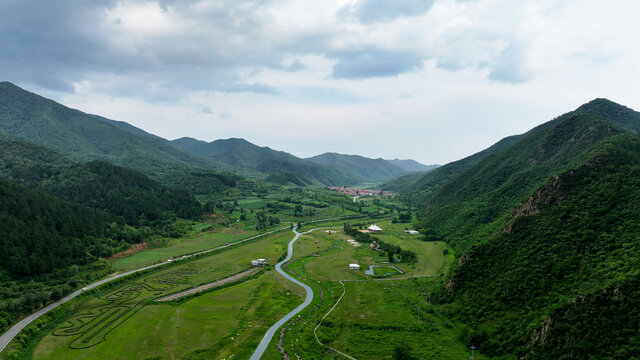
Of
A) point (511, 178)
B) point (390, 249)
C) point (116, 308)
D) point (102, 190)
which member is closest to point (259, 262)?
point (116, 308)

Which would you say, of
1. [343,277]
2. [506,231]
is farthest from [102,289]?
[506,231]

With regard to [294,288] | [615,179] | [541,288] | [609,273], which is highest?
[615,179]

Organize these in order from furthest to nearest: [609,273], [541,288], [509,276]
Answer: [509,276]
[541,288]
[609,273]

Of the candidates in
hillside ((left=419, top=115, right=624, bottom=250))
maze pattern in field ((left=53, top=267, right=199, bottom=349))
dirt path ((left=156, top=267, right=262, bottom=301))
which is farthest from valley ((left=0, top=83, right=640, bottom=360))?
hillside ((left=419, top=115, right=624, bottom=250))

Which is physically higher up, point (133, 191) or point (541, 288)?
point (133, 191)

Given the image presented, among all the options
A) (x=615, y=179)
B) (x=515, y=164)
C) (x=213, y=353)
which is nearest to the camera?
(x=213, y=353)

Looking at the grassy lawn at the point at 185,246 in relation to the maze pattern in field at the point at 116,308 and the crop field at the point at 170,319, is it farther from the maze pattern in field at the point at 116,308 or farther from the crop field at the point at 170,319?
the maze pattern in field at the point at 116,308

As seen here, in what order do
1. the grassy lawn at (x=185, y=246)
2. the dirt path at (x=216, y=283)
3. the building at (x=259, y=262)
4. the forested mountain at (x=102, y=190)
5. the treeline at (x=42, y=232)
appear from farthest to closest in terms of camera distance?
1. the forested mountain at (x=102, y=190)
2. the building at (x=259, y=262)
3. the grassy lawn at (x=185, y=246)
4. the treeline at (x=42, y=232)
5. the dirt path at (x=216, y=283)

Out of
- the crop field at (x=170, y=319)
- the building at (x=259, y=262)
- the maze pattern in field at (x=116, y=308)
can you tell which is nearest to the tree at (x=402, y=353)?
the crop field at (x=170, y=319)

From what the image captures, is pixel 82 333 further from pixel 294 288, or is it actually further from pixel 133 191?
pixel 133 191
